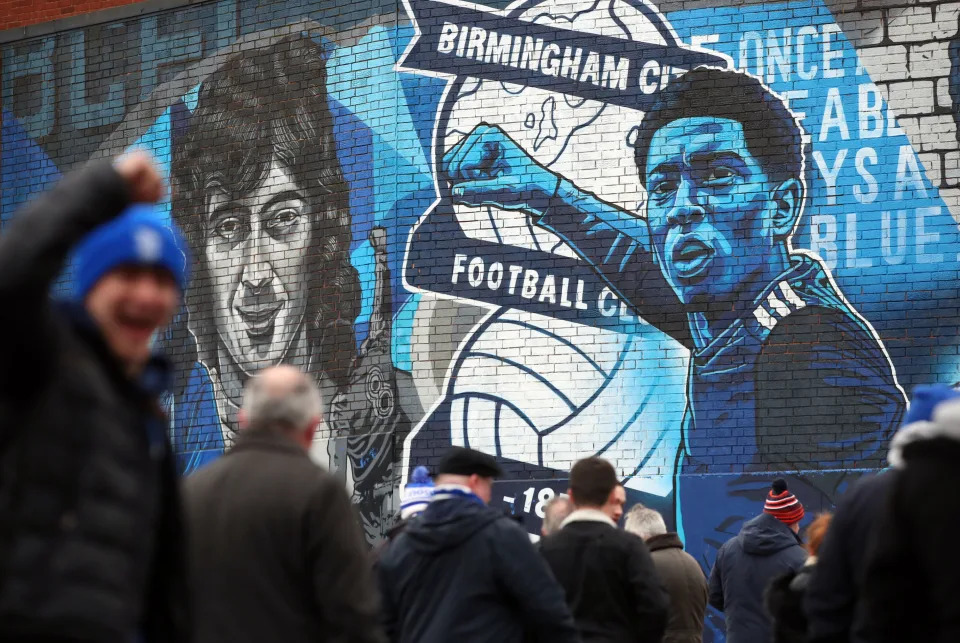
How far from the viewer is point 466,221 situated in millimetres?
12414

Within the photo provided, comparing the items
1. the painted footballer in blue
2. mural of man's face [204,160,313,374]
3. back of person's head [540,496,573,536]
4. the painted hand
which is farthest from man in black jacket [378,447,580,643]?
mural of man's face [204,160,313,374]

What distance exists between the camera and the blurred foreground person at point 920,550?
3381mm

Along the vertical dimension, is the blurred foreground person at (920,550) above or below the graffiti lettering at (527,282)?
below

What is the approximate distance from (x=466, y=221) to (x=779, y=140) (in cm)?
302

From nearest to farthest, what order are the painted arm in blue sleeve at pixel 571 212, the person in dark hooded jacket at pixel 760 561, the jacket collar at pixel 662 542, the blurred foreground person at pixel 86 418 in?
the blurred foreground person at pixel 86 418, the person in dark hooded jacket at pixel 760 561, the jacket collar at pixel 662 542, the painted arm in blue sleeve at pixel 571 212

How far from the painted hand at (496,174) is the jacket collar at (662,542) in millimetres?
4681

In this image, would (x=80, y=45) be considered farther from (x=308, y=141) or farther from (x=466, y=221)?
(x=466, y=221)

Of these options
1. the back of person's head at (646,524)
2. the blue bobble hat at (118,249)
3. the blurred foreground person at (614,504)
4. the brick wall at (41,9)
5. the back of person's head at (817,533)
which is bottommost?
the back of person's head at (646,524)

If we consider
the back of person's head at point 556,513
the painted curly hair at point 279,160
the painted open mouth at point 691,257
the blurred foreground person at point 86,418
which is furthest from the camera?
the painted curly hair at point 279,160

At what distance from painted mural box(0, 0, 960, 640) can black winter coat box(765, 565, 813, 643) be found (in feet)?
19.8

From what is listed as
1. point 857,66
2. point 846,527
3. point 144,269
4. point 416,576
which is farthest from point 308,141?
point 144,269

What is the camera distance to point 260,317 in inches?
516

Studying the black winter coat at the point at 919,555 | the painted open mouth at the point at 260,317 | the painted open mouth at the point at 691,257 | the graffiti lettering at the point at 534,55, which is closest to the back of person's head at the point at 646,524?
the painted open mouth at the point at 691,257

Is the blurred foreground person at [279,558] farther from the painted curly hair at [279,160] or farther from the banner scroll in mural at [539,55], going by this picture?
the banner scroll in mural at [539,55]
